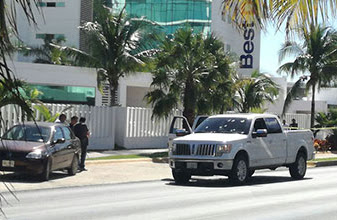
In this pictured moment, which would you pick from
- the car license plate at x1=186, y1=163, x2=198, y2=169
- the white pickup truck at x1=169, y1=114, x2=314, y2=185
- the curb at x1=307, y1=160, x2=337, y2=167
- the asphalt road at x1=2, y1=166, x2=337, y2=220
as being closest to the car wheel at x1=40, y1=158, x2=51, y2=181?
→ the asphalt road at x1=2, y1=166, x2=337, y2=220

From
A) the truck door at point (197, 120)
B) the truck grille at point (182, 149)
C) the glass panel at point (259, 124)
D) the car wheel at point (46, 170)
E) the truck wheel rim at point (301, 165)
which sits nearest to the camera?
the car wheel at point (46, 170)

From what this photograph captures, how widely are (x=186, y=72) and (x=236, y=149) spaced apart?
11.3 metres

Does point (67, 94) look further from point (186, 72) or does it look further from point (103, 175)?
point (103, 175)

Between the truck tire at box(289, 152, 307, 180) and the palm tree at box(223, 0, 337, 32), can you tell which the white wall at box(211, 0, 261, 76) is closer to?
the truck tire at box(289, 152, 307, 180)

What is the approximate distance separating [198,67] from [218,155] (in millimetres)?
11695

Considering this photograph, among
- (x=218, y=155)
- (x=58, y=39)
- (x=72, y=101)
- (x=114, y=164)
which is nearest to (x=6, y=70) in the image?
(x=218, y=155)

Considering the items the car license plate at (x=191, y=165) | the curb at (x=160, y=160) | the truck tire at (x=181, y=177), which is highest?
the car license plate at (x=191, y=165)

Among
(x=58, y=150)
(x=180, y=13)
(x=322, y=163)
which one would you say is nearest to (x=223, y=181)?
(x=58, y=150)

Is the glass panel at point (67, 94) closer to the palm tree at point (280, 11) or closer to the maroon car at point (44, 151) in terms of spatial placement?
the maroon car at point (44, 151)

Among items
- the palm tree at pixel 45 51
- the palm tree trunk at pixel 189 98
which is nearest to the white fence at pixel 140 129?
the palm tree trunk at pixel 189 98

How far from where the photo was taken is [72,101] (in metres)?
42.6

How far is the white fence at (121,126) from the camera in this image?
2802cm

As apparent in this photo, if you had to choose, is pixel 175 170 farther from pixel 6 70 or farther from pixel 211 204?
pixel 6 70

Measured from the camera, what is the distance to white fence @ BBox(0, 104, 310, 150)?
1103 inches
